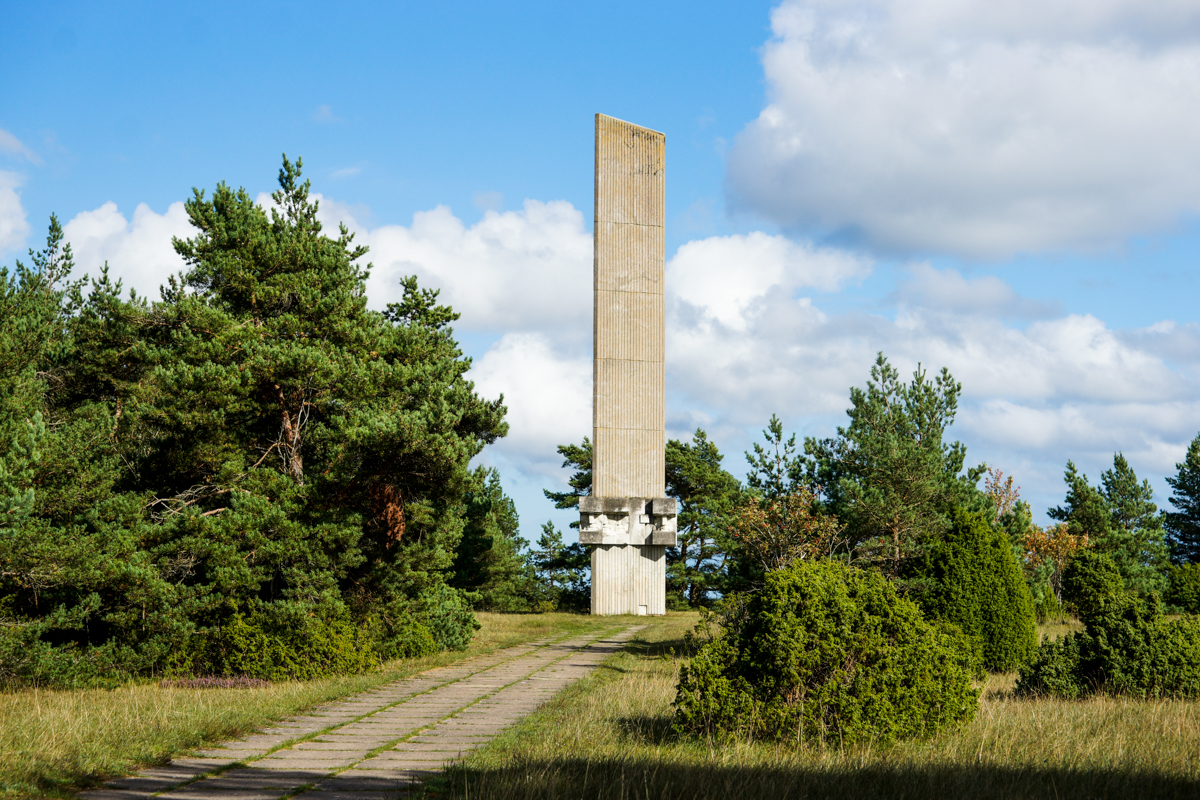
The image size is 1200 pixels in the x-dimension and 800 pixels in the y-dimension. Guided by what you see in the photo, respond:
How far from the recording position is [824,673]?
22.3 feet

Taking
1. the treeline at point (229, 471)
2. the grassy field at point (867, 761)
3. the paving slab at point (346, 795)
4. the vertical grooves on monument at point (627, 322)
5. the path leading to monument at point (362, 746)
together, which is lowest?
the path leading to monument at point (362, 746)

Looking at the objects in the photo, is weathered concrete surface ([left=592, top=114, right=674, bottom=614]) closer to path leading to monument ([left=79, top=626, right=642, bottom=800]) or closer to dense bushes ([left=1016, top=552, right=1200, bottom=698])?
path leading to monument ([left=79, top=626, right=642, bottom=800])

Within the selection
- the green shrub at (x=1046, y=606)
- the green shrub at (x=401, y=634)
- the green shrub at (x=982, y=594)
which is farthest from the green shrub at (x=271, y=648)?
the green shrub at (x=1046, y=606)

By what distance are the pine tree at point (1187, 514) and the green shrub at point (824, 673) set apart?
37325 millimetres

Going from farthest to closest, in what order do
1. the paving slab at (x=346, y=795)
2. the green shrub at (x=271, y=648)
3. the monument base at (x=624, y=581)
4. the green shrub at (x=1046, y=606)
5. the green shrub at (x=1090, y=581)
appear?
the monument base at (x=624, y=581) → the green shrub at (x=1090, y=581) → the green shrub at (x=1046, y=606) → the green shrub at (x=271, y=648) → the paving slab at (x=346, y=795)

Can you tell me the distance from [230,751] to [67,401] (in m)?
10.5

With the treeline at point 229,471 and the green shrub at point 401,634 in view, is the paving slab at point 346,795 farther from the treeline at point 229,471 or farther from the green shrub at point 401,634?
the green shrub at point 401,634

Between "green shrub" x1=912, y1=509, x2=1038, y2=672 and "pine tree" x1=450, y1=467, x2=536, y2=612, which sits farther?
"pine tree" x1=450, y1=467, x2=536, y2=612

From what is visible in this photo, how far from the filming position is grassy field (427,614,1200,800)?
17.5 ft

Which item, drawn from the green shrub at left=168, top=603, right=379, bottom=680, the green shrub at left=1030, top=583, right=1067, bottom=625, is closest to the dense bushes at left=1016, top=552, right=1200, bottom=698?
the green shrub at left=168, top=603, right=379, bottom=680

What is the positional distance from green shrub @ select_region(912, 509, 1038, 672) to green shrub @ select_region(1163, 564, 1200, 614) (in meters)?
17.4

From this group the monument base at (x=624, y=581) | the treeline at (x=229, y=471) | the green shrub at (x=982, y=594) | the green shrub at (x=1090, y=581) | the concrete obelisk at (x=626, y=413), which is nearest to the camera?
the treeline at (x=229, y=471)

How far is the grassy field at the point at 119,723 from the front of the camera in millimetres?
6105

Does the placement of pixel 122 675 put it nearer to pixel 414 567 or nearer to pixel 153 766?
pixel 414 567
